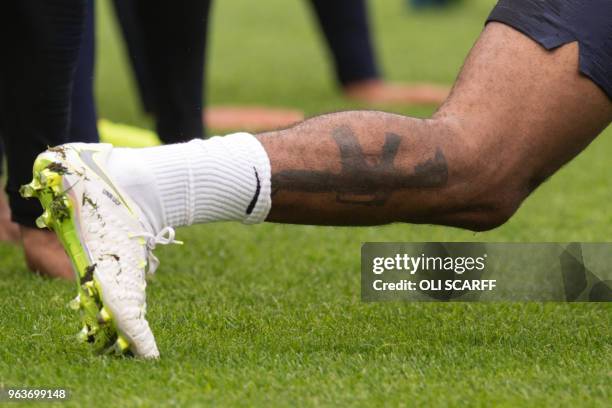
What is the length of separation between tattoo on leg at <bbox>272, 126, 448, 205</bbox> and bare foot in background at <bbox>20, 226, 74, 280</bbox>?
75 cm

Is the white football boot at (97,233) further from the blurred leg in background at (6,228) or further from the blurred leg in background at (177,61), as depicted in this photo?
the blurred leg in background at (177,61)

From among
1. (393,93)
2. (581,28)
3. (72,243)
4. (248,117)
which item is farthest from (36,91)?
(393,93)

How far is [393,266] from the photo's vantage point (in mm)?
2248

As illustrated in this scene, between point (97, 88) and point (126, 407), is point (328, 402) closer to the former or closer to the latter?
point (126, 407)

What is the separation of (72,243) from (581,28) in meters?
0.82

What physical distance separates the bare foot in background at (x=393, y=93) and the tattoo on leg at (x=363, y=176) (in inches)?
112

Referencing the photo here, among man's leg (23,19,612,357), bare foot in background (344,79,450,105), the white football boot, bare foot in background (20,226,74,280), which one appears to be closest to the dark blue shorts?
man's leg (23,19,612,357)

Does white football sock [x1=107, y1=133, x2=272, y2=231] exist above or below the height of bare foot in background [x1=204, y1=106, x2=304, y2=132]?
above

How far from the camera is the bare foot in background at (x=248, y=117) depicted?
4.22m

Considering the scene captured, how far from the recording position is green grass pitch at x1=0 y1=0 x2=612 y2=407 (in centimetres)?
163

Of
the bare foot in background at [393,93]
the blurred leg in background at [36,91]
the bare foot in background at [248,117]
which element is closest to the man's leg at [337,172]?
the blurred leg in background at [36,91]

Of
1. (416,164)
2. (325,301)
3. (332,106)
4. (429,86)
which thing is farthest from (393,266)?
(429,86)

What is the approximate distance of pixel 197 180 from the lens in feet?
5.66

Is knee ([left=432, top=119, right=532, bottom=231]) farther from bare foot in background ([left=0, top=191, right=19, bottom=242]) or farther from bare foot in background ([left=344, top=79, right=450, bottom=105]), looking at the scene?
bare foot in background ([left=344, top=79, right=450, bottom=105])
